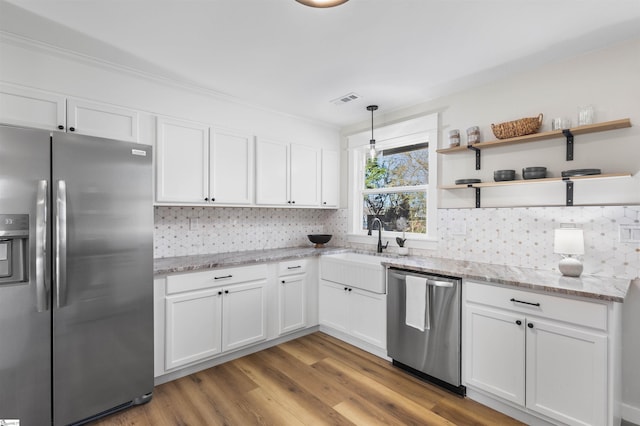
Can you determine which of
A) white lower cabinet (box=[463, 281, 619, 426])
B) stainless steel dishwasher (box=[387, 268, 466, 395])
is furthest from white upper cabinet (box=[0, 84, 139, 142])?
white lower cabinet (box=[463, 281, 619, 426])

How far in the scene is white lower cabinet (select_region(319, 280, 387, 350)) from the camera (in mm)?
2837

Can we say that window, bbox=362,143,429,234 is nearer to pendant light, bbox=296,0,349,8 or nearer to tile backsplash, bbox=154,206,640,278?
tile backsplash, bbox=154,206,640,278

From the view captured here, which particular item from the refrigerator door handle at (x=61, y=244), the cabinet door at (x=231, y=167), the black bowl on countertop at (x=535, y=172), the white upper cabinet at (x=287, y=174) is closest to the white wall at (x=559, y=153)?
the black bowl on countertop at (x=535, y=172)

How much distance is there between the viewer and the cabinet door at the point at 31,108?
6.66 feet

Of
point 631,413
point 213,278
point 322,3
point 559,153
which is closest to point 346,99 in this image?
point 322,3

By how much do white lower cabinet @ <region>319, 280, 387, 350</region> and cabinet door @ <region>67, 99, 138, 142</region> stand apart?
2.32m

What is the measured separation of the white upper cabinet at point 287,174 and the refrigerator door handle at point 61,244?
172 centimetres

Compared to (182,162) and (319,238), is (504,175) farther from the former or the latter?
(182,162)

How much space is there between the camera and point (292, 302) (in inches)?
129

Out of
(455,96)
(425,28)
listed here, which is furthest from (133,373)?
(455,96)

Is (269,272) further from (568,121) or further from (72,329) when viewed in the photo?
(568,121)

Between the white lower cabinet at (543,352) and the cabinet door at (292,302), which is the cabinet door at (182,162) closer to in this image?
the cabinet door at (292,302)

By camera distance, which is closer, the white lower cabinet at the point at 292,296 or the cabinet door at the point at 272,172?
the white lower cabinet at the point at 292,296

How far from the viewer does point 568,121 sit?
2.33 metres
